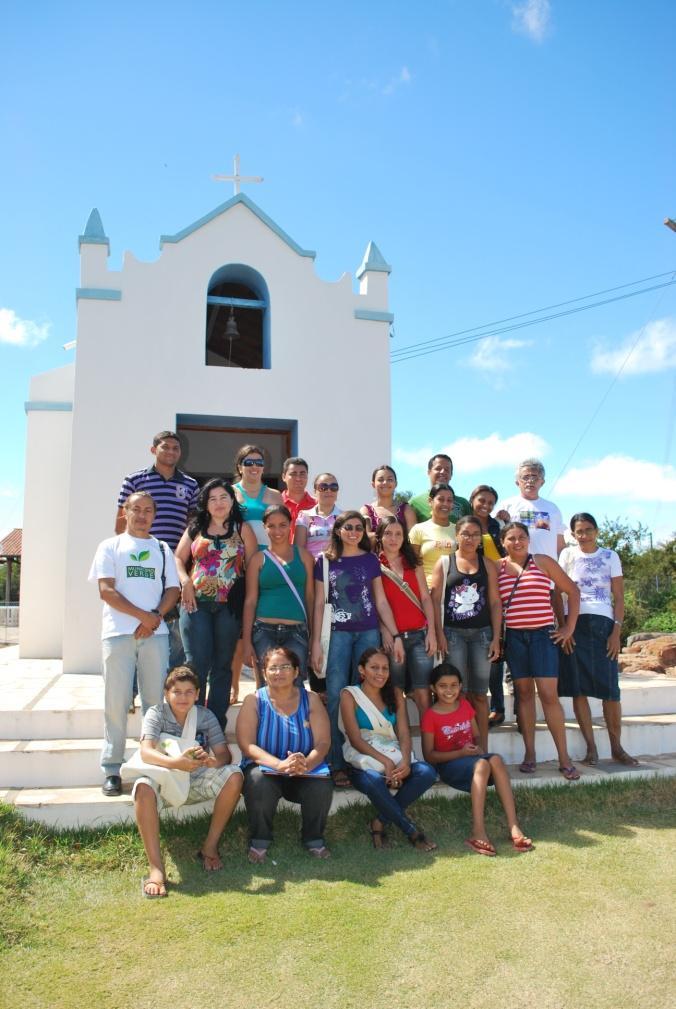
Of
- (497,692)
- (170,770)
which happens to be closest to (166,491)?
(170,770)

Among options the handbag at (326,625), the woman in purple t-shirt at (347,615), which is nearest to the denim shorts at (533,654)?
the woman in purple t-shirt at (347,615)

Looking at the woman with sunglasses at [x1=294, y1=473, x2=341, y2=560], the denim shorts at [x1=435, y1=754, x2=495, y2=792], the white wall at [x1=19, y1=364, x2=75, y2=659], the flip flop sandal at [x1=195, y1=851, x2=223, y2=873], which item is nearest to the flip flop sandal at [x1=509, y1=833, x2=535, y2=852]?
the denim shorts at [x1=435, y1=754, x2=495, y2=792]

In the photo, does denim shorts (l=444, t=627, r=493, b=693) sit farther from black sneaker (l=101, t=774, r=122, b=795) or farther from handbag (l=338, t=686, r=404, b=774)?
black sneaker (l=101, t=774, r=122, b=795)

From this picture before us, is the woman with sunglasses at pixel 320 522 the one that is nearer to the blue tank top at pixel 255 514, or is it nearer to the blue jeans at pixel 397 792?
the blue tank top at pixel 255 514

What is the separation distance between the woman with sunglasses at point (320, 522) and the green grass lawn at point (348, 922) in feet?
5.81

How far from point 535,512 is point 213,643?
9.34 feet

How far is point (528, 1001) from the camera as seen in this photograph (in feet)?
10.3

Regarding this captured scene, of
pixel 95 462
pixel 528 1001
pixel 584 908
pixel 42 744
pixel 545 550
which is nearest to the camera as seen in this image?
pixel 528 1001

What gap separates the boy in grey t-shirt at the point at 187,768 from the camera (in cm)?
411

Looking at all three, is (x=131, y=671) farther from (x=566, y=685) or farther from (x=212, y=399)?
(x=212, y=399)

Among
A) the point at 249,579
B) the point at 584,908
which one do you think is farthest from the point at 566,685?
the point at 249,579

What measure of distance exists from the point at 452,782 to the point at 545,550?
7.03 ft

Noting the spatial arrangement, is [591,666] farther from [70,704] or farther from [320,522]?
[70,704]

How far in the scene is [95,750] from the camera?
514 cm
